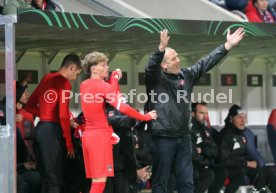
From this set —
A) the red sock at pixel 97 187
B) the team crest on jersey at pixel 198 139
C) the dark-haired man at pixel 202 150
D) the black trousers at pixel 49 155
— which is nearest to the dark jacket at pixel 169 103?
the red sock at pixel 97 187

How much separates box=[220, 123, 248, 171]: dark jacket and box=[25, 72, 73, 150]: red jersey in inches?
120

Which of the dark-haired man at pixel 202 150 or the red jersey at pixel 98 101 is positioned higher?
the red jersey at pixel 98 101

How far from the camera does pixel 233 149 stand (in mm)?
12312

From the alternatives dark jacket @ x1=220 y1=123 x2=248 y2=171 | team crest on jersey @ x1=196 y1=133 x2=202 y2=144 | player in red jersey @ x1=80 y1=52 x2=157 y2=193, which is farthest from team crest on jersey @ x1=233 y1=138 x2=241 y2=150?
player in red jersey @ x1=80 y1=52 x2=157 y2=193

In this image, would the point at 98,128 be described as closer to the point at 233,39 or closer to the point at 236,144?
the point at 233,39

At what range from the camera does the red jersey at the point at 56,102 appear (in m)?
9.66

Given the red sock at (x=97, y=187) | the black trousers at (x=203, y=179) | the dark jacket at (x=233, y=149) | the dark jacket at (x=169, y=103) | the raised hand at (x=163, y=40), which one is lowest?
the black trousers at (x=203, y=179)

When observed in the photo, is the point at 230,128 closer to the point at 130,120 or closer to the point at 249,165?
the point at 249,165

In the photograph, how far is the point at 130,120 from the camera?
948 centimetres

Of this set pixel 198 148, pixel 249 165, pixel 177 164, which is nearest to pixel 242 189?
pixel 249 165

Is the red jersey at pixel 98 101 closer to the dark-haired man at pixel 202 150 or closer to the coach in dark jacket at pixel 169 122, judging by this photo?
the coach in dark jacket at pixel 169 122

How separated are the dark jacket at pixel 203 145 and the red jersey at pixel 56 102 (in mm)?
2531

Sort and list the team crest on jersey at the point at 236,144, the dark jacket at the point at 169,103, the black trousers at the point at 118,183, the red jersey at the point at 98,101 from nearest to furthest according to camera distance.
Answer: the red jersey at the point at 98,101 → the dark jacket at the point at 169,103 → the black trousers at the point at 118,183 → the team crest on jersey at the point at 236,144

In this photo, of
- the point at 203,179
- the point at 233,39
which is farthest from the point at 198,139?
the point at 233,39
